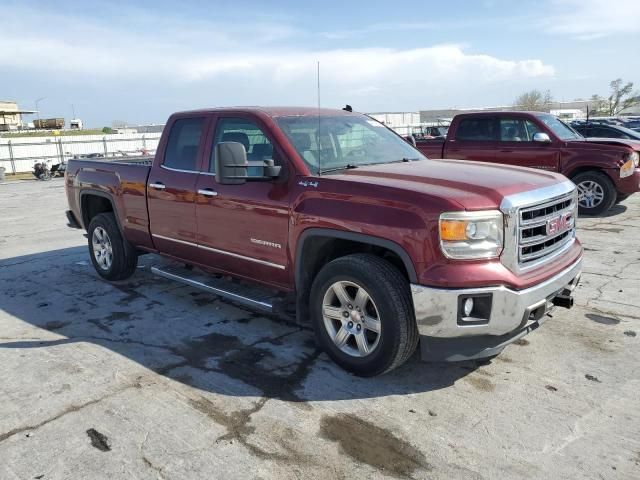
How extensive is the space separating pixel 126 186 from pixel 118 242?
0.74 m

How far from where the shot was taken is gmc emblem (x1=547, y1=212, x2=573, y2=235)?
372 centimetres

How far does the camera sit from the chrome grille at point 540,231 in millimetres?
3443

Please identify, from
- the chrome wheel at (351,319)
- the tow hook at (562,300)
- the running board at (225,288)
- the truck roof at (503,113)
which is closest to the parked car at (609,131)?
the truck roof at (503,113)

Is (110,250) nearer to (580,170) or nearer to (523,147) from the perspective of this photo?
(523,147)

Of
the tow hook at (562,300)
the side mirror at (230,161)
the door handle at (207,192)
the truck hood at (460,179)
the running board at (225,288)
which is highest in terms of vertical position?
the side mirror at (230,161)

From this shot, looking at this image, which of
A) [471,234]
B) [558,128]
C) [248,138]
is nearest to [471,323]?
[471,234]

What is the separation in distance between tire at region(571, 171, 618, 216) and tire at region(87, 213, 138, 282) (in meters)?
7.87

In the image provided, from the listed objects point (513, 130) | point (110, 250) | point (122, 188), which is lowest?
point (110, 250)

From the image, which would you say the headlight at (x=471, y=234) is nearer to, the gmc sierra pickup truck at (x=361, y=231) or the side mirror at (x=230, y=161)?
the gmc sierra pickup truck at (x=361, y=231)

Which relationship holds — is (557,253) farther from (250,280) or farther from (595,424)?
(250,280)

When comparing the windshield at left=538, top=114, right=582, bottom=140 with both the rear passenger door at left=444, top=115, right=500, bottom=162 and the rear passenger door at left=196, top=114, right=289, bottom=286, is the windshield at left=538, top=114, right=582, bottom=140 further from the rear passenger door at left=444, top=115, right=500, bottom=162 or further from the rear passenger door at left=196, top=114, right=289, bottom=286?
the rear passenger door at left=196, top=114, right=289, bottom=286

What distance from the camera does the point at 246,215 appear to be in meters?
4.45

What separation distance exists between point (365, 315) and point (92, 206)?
15.1 feet

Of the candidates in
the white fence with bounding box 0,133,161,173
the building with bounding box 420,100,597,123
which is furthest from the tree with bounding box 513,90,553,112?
the white fence with bounding box 0,133,161,173
